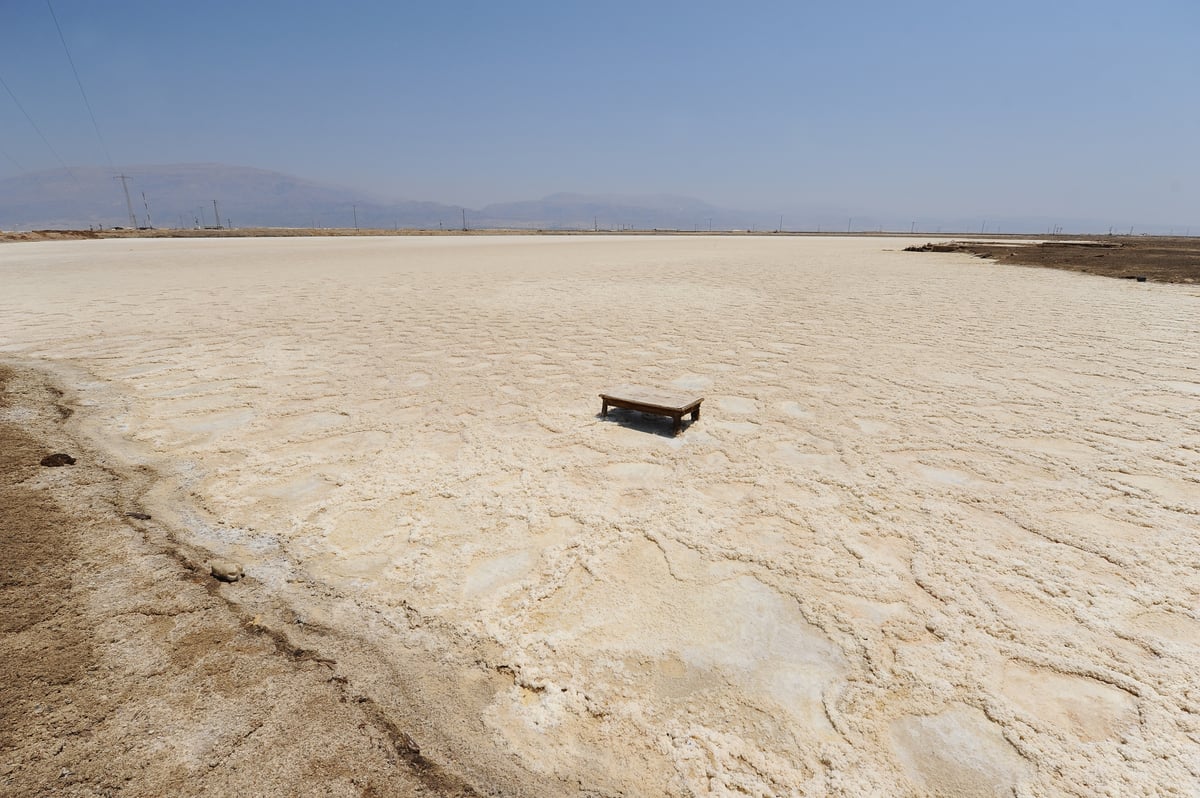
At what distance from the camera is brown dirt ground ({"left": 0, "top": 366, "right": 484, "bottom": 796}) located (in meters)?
1.63

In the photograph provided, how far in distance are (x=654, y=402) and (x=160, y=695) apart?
3.25 meters

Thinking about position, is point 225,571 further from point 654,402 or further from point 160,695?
point 654,402

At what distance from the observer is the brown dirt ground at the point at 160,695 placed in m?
1.63

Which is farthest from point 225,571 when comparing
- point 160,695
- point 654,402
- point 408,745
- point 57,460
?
point 654,402

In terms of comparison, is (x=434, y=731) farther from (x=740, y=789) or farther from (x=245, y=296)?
(x=245, y=296)

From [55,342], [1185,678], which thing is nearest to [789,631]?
[1185,678]

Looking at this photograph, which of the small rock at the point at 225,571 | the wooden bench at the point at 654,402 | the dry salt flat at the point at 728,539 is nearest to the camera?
the dry salt flat at the point at 728,539

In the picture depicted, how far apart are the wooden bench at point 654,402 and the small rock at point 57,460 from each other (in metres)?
3.71

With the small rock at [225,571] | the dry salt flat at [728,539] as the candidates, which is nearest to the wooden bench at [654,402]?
the dry salt flat at [728,539]

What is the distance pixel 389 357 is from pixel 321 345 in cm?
126

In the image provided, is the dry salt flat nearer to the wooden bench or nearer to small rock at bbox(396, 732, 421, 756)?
small rock at bbox(396, 732, 421, 756)

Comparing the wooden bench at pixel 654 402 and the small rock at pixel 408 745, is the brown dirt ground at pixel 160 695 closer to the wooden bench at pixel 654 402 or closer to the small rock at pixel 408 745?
the small rock at pixel 408 745

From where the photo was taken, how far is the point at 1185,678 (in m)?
2.06

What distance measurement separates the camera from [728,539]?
9.71 feet
